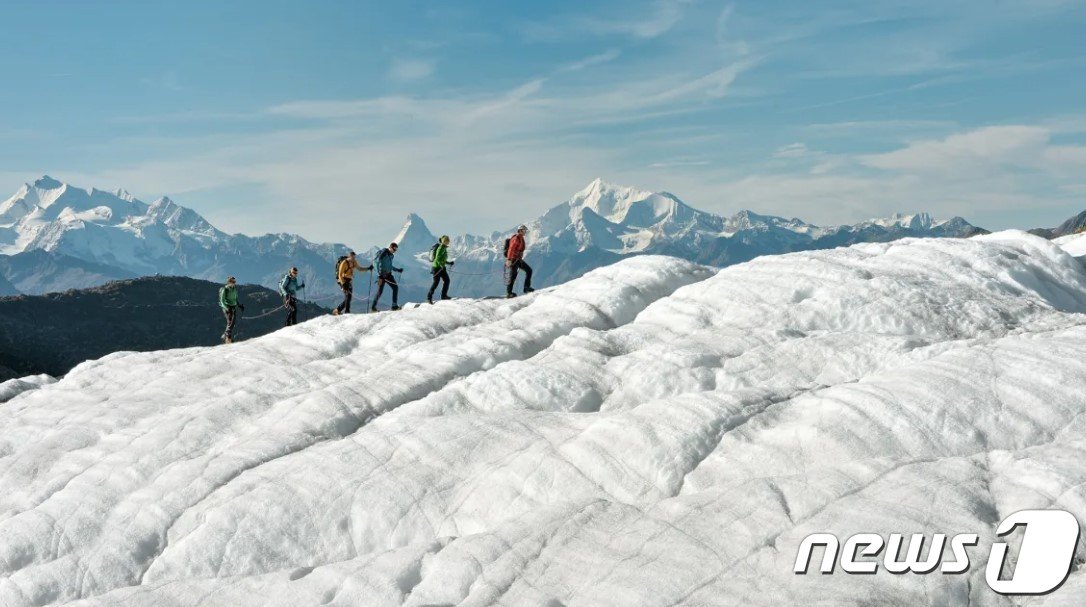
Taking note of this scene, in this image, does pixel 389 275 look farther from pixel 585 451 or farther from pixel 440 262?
pixel 585 451

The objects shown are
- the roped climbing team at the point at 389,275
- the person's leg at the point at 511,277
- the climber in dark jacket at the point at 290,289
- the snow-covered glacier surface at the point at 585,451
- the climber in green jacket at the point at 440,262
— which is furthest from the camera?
the climber in dark jacket at the point at 290,289

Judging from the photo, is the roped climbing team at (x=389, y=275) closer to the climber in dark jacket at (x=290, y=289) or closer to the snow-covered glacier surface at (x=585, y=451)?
the climber in dark jacket at (x=290, y=289)

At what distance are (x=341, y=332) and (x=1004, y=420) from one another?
25246 mm

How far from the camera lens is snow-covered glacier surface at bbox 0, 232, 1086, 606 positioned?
1645cm

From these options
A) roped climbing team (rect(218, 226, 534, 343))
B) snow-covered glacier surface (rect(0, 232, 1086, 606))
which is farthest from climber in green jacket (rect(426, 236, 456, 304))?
snow-covered glacier surface (rect(0, 232, 1086, 606))

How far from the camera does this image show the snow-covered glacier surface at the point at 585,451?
54.0ft

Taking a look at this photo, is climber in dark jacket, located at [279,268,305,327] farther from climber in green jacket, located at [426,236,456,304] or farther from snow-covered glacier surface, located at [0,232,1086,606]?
snow-covered glacier surface, located at [0,232,1086,606]

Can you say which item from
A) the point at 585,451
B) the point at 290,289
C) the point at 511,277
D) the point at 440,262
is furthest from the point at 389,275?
the point at 585,451

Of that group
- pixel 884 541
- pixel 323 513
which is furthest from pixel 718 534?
pixel 323 513

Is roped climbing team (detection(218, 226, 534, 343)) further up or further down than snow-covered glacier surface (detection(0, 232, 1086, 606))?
further up

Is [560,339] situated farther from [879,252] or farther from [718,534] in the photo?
[879,252]

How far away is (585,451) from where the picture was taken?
2103cm

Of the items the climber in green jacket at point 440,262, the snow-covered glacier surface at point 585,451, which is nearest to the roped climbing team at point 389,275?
the climber in green jacket at point 440,262

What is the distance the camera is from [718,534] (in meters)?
16.6
